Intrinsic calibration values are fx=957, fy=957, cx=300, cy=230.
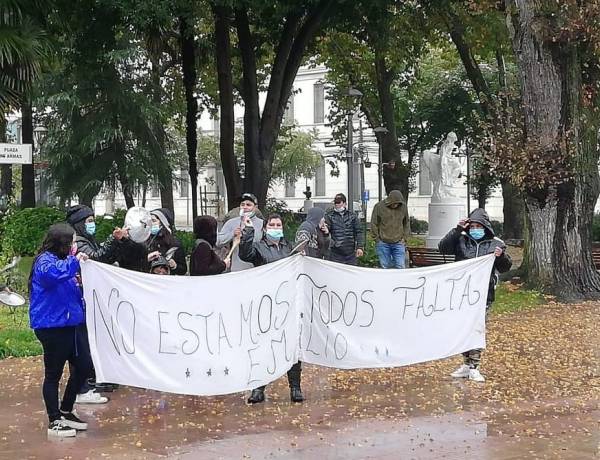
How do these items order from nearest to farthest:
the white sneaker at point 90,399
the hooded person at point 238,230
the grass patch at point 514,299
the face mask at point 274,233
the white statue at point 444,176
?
the white sneaker at point 90,399
the face mask at point 274,233
the hooded person at point 238,230
the grass patch at point 514,299
the white statue at point 444,176

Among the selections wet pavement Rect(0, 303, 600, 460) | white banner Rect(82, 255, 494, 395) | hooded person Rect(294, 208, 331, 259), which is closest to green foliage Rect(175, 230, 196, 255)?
hooded person Rect(294, 208, 331, 259)

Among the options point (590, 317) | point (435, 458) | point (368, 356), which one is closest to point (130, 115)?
point (590, 317)

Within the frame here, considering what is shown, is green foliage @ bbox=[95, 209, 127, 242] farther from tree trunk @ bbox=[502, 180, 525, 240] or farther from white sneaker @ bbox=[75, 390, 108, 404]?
tree trunk @ bbox=[502, 180, 525, 240]

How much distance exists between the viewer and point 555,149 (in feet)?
53.0

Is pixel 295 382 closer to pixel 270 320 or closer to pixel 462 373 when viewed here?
pixel 270 320

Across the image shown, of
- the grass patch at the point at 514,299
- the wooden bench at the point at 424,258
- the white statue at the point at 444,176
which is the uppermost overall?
the white statue at the point at 444,176

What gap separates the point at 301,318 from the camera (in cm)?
880

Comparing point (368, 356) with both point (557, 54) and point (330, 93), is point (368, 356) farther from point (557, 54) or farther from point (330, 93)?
point (330, 93)

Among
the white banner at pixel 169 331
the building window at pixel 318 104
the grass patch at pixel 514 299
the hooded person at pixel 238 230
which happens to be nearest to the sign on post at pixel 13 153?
the hooded person at pixel 238 230

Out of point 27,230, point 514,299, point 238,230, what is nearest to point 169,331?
point 238,230

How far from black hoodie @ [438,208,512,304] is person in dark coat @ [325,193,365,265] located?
3271 millimetres

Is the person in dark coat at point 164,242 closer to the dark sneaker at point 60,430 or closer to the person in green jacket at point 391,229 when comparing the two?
the dark sneaker at point 60,430

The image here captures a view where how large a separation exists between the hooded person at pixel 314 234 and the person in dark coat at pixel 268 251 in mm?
264

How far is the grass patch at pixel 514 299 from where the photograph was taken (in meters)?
15.6
